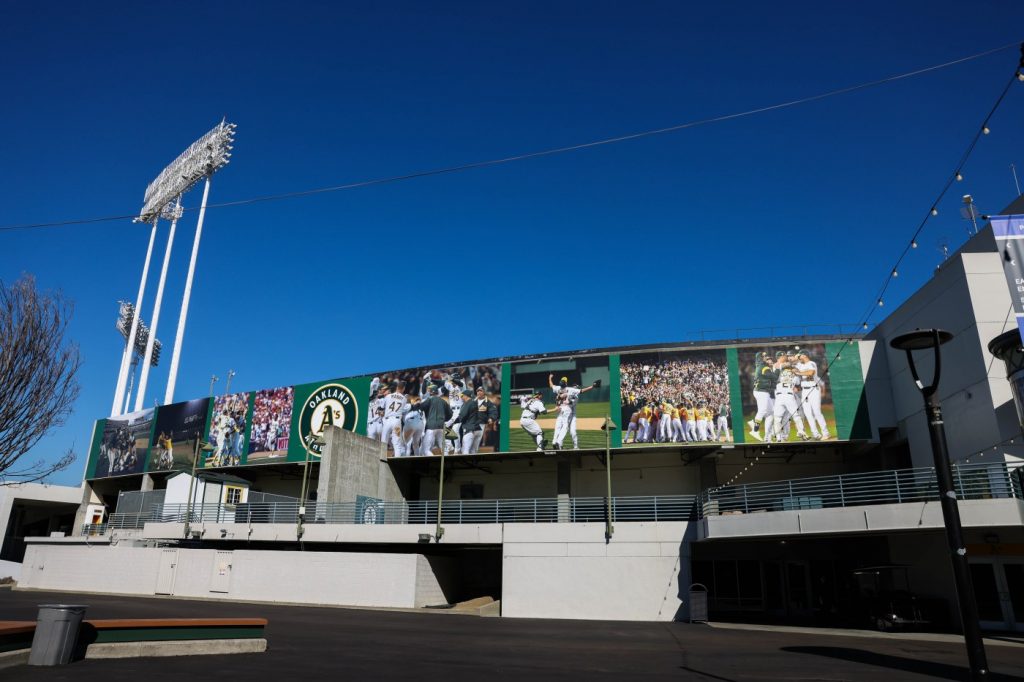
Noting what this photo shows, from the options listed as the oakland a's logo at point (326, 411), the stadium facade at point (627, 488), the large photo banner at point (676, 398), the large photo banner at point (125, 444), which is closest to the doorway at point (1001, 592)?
the stadium facade at point (627, 488)

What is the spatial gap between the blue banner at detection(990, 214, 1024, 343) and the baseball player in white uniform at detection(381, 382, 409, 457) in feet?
101

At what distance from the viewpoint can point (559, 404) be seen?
37875 millimetres

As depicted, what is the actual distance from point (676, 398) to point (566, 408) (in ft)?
19.6

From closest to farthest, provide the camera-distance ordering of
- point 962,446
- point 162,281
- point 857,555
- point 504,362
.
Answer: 1. point 962,446
2. point 857,555
3. point 504,362
4. point 162,281

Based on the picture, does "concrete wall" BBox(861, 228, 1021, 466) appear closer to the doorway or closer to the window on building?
the doorway

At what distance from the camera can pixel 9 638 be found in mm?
9820

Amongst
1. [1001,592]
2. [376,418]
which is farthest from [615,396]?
[1001,592]

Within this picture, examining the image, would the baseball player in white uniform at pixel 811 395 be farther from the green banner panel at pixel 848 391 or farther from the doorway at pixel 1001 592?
the doorway at pixel 1001 592

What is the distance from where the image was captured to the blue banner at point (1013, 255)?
18859 mm

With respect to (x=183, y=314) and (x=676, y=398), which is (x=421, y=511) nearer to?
(x=676, y=398)

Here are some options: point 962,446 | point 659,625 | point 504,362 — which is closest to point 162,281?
point 504,362

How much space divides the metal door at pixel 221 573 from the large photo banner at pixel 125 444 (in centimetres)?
2595

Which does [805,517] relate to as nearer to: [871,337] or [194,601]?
[871,337]

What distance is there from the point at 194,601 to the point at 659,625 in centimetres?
1916
